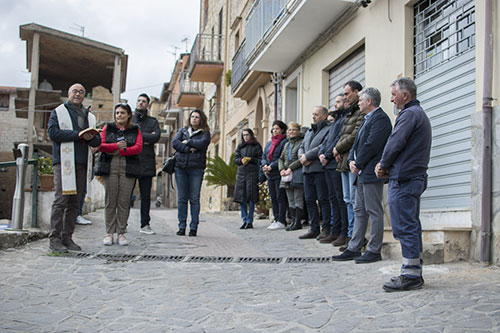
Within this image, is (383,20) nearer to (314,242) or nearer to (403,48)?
(403,48)

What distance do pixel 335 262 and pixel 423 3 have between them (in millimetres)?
4122

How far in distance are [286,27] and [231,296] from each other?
7.57 m

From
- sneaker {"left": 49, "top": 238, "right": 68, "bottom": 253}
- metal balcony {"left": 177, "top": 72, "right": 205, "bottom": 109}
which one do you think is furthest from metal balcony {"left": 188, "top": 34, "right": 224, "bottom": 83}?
sneaker {"left": 49, "top": 238, "right": 68, "bottom": 253}

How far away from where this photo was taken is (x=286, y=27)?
1072 centimetres

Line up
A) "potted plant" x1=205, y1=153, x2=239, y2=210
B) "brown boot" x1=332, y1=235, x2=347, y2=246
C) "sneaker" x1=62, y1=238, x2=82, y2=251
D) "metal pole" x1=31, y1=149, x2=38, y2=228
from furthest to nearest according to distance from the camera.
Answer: "potted plant" x1=205, y1=153, x2=239, y2=210
"metal pole" x1=31, y1=149, x2=38, y2=228
"brown boot" x1=332, y1=235, x2=347, y2=246
"sneaker" x1=62, y1=238, x2=82, y2=251

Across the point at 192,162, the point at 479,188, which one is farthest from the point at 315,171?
the point at 479,188

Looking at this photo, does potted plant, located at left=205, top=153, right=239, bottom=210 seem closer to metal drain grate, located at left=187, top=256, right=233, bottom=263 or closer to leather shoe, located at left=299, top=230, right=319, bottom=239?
leather shoe, located at left=299, top=230, right=319, bottom=239

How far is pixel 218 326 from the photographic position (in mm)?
3555

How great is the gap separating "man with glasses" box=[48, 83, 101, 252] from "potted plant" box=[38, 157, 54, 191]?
222 centimetres

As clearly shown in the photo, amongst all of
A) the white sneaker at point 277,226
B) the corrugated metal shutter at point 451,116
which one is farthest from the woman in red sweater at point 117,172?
the corrugated metal shutter at point 451,116

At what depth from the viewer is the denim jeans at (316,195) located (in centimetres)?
750

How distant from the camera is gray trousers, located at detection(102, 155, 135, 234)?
6711mm

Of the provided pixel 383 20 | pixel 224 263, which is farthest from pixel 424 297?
pixel 383 20

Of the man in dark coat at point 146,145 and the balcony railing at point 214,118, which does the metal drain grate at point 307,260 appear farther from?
the balcony railing at point 214,118
